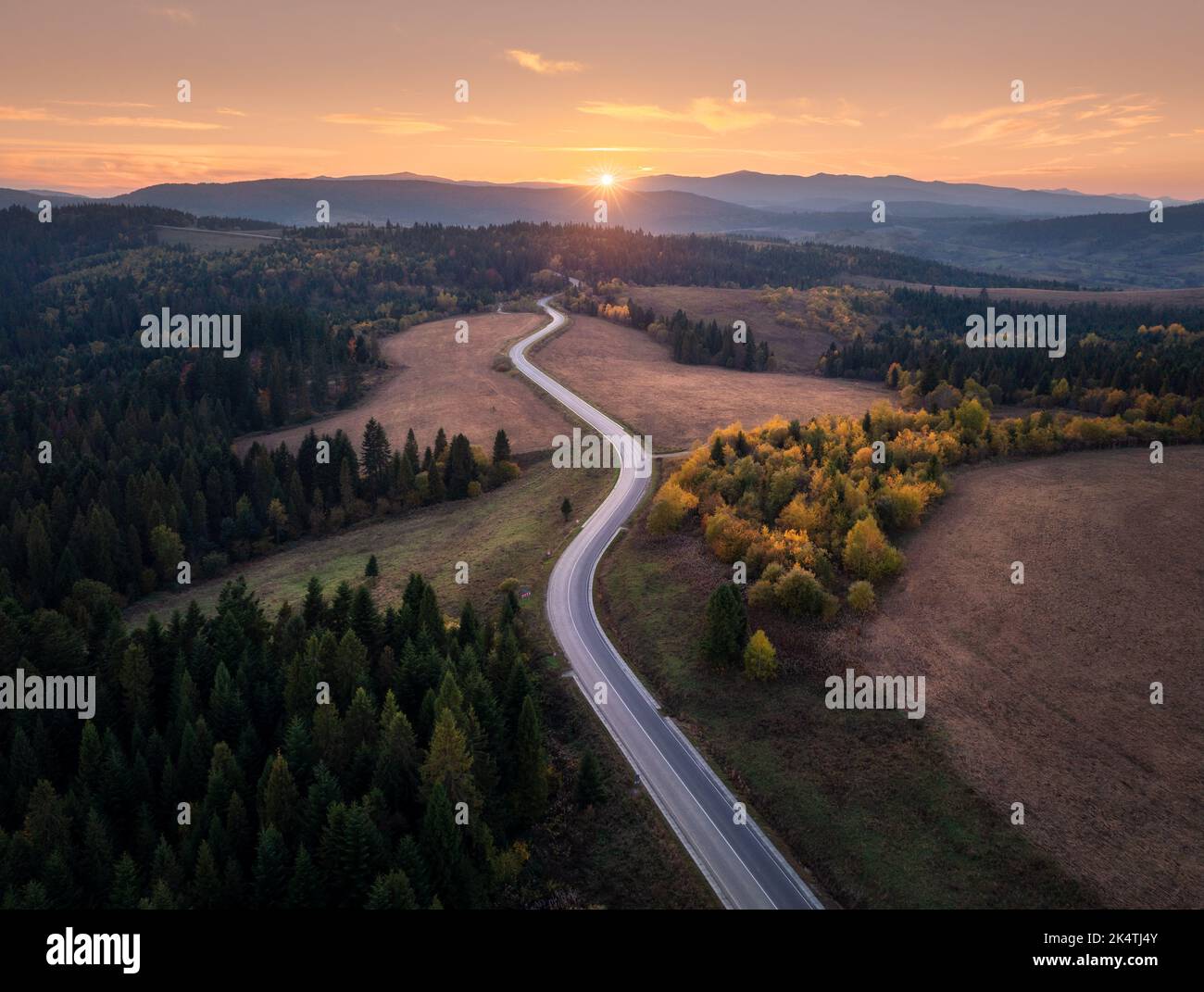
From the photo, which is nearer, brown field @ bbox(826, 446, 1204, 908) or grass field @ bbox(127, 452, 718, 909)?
brown field @ bbox(826, 446, 1204, 908)

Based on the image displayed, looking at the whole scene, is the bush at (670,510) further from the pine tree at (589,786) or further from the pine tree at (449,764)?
the pine tree at (449,764)

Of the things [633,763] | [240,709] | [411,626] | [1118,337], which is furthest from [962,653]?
[1118,337]

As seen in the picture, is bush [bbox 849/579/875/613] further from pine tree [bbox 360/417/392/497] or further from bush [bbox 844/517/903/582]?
pine tree [bbox 360/417/392/497]

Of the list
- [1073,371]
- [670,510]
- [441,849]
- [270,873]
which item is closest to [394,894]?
[441,849]

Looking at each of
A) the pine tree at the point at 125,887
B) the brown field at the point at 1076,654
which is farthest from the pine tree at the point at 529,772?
the brown field at the point at 1076,654

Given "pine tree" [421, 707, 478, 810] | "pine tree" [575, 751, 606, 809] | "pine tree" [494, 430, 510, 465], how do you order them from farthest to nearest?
"pine tree" [494, 430, 510, 465] → "pine tree" [575, 751, 606, 809] → "pine tree" [421, 707, 478, 810]

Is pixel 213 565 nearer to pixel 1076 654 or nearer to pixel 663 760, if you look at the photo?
pixel 663 760

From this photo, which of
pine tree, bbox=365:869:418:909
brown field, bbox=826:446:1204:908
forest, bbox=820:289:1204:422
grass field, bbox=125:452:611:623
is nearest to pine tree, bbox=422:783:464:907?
pine tree, bbox=365:869:418:909
